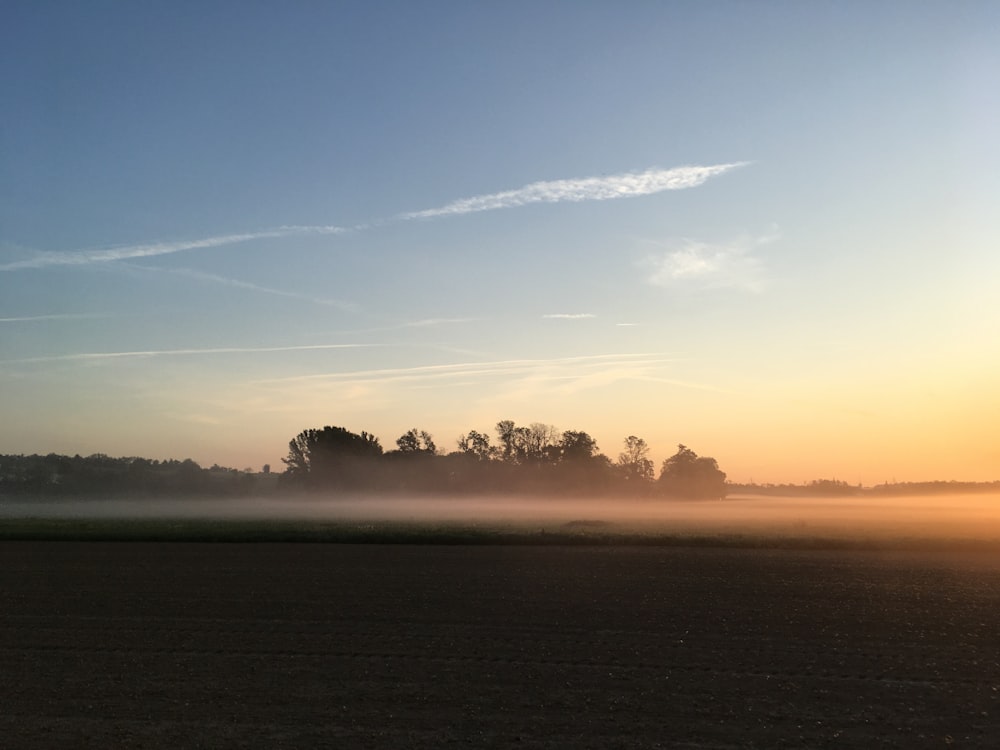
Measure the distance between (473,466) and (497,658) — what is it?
133m

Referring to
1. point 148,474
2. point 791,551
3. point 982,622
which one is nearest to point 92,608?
point 982,622

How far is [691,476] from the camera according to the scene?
157375 millimetres

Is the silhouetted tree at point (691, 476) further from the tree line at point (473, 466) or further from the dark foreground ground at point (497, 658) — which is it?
the dark foreground ground at point (497, 658)

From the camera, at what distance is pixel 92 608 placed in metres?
19.9

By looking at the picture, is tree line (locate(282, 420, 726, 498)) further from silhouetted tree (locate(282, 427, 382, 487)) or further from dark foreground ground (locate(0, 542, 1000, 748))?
dark foreground ground (locate(0, 542, 1000, 748))

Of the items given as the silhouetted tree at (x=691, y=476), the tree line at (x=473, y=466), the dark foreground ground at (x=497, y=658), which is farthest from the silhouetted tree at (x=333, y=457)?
the dark foreground ground at (x=497, y=658)

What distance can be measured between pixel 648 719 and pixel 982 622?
1158 centimetres

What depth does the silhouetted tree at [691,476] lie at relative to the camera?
509 ft

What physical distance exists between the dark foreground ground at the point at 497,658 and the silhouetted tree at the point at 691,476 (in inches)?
5144

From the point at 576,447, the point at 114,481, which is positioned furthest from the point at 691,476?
the point at 114,481

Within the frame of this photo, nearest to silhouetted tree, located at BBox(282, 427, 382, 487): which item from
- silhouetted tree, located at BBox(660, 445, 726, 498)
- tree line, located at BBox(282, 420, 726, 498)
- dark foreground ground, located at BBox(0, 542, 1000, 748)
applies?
tree line, located at BBox(282, 420, 726, 498)

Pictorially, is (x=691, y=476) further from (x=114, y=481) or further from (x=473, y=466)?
(x=114, y=481)

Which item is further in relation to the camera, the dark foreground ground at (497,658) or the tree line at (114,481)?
the tree line at (114,481)

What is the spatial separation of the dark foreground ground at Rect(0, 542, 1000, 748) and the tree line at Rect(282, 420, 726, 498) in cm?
11740
